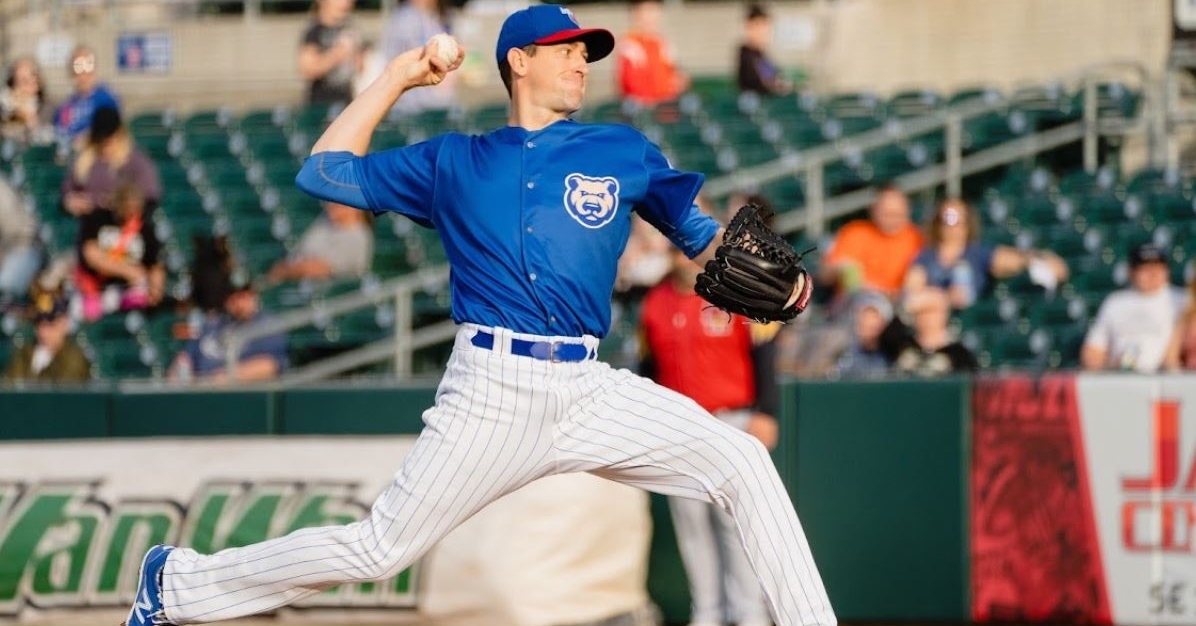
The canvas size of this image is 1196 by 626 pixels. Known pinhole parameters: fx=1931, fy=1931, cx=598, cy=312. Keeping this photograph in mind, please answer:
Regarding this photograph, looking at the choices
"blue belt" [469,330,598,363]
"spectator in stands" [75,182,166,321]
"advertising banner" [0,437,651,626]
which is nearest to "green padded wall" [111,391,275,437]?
"advertising banner" [0,437,651,626]

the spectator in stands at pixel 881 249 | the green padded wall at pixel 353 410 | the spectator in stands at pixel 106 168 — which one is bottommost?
the green padded wall at pixel 353 410

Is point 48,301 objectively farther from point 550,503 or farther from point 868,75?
point 868,75

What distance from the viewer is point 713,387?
7.91m

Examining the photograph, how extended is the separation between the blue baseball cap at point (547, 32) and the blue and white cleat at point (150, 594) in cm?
162

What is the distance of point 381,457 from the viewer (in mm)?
8125

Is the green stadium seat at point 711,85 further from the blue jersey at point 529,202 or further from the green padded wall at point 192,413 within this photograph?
the blue jersey at point 529,202

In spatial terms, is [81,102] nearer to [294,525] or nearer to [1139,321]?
[294,525]

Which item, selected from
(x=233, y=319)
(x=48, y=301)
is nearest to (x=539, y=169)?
(x=233, y=319)

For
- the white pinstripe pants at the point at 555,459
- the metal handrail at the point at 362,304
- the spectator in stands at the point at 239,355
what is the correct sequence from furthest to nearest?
the spectator in stands at the point at 239,355, the metal handrail at the point at 362,304, the white pinstripe pants at the point at 555,459

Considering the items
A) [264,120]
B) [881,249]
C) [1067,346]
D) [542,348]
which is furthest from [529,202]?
[264,120]

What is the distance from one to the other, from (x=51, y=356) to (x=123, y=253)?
4.49 feet

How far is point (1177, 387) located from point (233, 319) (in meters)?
4.88

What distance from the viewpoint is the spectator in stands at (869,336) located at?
361 inches

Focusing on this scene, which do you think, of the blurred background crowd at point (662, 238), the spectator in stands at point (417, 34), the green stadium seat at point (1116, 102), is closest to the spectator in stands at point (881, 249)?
the blurred background crowd at point (662, 238)
